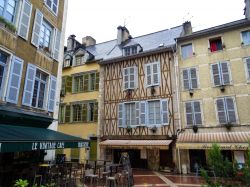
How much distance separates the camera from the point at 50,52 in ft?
27.2

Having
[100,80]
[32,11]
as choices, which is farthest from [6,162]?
[100,80]

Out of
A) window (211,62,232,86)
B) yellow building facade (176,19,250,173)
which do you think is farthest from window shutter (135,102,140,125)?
window (211,62,232,86)

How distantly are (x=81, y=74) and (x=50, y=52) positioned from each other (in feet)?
26.8

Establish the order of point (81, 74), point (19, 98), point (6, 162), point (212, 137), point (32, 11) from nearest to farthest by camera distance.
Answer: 1. point (6, 162)
2. point (19, 98)
3. point (32, 11)
4. point (212, 137)
5. point (81, 74)

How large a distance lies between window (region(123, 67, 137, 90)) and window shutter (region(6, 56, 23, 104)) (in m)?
8.33

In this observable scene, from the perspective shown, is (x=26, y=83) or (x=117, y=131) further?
(x=117, y=131)

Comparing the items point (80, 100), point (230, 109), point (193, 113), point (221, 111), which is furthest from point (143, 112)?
point (80, 100)

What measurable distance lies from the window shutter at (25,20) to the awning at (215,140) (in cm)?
890

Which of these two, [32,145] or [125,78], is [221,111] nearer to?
[125,78]

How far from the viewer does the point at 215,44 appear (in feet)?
41.9

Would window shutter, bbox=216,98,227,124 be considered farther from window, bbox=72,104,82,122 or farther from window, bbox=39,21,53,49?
window, bbox=72,104,82,122

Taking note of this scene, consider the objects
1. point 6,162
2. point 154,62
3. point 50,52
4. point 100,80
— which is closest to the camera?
point 6,162

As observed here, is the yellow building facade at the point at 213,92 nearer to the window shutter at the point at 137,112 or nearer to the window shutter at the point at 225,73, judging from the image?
Result: the window shutter at the point at 225,73

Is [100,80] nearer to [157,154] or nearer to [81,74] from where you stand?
[81,74]
